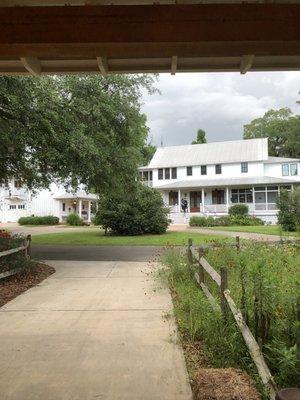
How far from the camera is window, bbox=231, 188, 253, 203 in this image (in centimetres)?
4584

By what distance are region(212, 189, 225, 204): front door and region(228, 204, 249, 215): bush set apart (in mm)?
5972

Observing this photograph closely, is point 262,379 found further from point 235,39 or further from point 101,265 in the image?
point 101,265

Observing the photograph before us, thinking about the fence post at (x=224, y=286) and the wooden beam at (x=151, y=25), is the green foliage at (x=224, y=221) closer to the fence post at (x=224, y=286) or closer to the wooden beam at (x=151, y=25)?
the fence post at (x=224, y=286)

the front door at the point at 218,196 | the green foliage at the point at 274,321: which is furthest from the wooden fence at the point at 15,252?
the front door at the point at 218,196

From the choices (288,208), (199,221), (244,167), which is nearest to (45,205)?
(244,167)

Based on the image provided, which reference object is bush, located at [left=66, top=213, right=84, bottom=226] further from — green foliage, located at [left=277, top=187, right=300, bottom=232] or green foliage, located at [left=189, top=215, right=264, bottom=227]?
green foliage, located at [left=277, top=187, right=300, bottom=232]

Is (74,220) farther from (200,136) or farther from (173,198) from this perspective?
(200,136)

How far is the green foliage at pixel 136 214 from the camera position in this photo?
93.5 feet

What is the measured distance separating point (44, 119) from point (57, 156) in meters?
1.26

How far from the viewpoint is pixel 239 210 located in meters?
41.3

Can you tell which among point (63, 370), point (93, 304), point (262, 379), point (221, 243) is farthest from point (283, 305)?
point (221, 243)

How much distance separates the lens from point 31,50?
4.61m

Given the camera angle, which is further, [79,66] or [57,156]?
[57,156]

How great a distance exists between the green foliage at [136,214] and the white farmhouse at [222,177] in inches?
532
